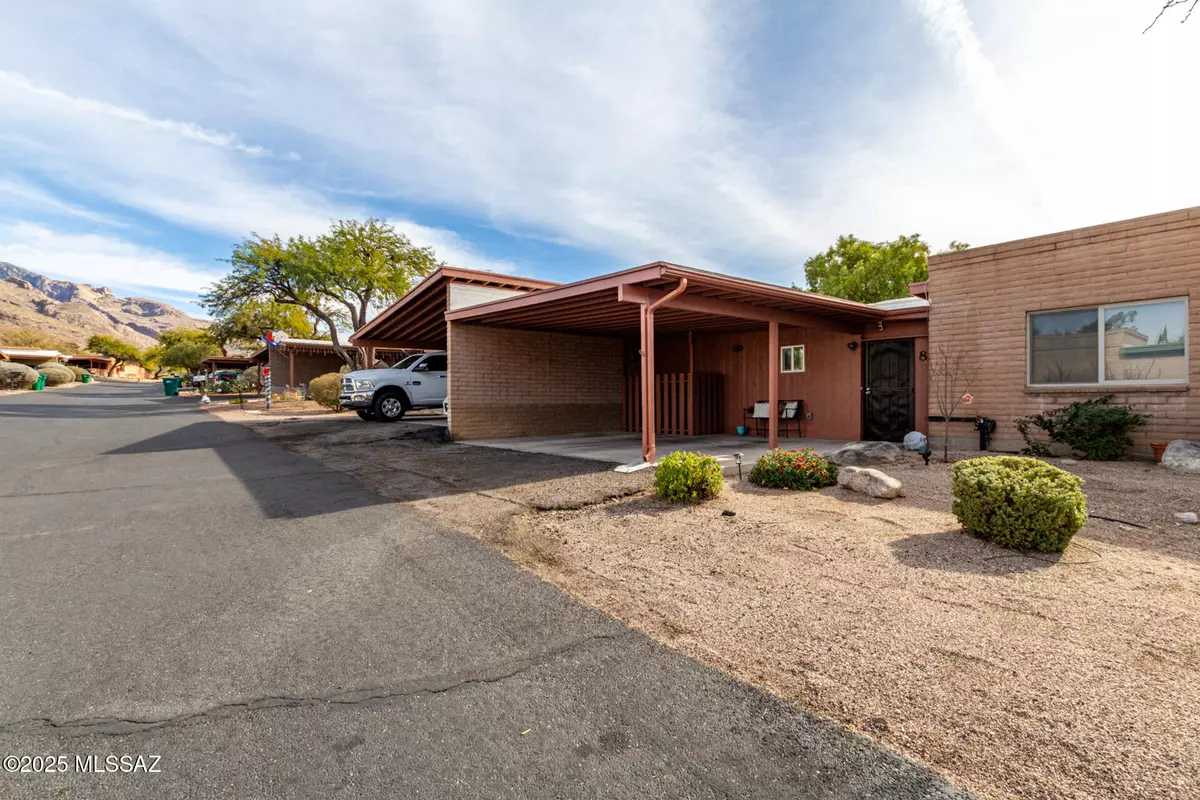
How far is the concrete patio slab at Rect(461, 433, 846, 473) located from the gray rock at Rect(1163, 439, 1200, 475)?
160 inches

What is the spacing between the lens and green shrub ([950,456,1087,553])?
3943 mm

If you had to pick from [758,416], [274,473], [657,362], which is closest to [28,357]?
[274,473]

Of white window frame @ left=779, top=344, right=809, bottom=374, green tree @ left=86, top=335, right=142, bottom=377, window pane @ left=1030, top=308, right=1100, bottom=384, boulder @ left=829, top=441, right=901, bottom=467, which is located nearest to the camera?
boulder @ left=829, top=441, right=901, bottom=467

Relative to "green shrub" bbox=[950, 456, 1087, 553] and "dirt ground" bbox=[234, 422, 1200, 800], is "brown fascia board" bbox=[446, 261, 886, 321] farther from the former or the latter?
"green shrub" bbox=[950, 456, 1087, 553]

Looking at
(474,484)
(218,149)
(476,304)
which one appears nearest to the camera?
(474,484)

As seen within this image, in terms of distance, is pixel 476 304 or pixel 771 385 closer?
pixel 771 385

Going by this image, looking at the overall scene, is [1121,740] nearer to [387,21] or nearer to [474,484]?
[474,484]

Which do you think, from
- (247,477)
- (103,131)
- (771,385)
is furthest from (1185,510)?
(103,131)

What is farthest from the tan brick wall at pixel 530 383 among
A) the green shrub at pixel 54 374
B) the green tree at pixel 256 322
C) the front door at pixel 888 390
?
the green shrub at pixel 54 374

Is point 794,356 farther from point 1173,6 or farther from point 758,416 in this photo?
point 1173,6

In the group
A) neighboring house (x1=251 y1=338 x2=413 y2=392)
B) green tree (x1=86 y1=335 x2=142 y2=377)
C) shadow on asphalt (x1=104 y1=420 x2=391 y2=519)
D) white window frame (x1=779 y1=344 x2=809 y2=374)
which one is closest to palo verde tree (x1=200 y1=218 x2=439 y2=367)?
neighboring house (x1=251 y1=338 x2=413 y2=392)

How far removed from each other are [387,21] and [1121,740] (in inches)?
437

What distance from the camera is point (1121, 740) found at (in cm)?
193

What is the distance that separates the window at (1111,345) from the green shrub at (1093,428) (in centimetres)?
47
